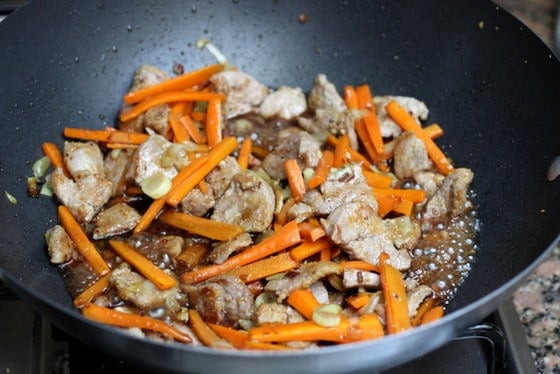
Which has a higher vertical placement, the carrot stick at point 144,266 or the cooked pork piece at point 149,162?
the cooked pork piece at point 149,162

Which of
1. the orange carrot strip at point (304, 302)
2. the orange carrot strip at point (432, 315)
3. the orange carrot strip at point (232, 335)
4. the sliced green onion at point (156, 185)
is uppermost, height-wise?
the sliced green onion at point (156, 185)

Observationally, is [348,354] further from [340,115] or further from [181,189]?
[340,115]

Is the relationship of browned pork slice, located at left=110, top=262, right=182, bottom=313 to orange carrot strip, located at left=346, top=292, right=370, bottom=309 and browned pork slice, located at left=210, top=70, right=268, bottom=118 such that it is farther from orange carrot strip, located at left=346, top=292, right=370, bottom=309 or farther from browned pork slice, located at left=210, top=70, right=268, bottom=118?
browned pork slice, located at left=210, top=70, right=268, bottom=118

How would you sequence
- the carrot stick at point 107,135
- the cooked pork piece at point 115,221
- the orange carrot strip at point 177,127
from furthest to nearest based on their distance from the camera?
the orange carrot strip at point 177,127 < the carrot stick at point 107,135 < the cooked pork piece at point 115,221

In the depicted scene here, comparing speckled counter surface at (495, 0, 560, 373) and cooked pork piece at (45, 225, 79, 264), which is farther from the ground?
cooked pork piece at (45, 225, 79, 264)

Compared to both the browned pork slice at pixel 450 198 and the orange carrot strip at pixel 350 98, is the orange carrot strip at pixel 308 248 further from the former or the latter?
the orange carrot strip at pixel 350 98

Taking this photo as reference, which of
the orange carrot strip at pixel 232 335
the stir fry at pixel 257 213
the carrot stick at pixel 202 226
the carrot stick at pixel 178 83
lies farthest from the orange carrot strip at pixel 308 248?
the carrot stick at pixel 178 83

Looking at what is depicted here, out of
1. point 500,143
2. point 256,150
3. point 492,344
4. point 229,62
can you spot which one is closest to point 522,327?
point 492,344

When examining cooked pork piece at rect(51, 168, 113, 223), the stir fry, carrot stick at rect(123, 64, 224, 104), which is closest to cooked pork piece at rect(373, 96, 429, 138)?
the stir fry
